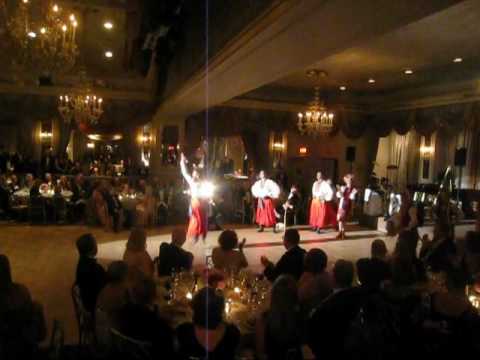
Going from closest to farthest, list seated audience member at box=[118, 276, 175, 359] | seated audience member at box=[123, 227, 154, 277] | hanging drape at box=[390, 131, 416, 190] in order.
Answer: seated audience member at box=[118, 276, 175, 359] → seated audience member at box=[123, 227, 154, 277] → hanging drape at box=[390, 131, 416, 190]

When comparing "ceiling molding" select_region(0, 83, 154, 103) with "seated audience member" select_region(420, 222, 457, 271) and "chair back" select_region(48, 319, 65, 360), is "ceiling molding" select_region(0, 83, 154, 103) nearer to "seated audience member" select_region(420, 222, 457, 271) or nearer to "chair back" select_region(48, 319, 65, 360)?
"seated audience member" select_region(420, 222, 457, 271)

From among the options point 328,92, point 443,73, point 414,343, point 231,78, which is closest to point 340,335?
point 414,343

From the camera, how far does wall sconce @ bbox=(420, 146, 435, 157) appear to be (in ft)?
44.9

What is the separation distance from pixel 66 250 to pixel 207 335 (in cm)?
616

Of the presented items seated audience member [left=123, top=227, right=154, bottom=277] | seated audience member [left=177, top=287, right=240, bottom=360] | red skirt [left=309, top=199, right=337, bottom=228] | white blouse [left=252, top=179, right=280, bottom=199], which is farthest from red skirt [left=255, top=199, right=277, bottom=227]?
seated audience member [left=177, top=287, right=240, bottom=360]

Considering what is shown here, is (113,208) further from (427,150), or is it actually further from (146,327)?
(427,150)

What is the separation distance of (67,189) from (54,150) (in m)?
2.81

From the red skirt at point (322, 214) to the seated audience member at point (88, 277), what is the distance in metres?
7.20

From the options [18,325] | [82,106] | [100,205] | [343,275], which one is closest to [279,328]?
[343,275]

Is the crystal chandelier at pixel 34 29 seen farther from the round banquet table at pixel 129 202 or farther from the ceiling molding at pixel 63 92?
the ceiling molding at pixel 63 92

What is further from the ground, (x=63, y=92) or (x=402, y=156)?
(x=63, y=92)

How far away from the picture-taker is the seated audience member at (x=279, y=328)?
2.66 m

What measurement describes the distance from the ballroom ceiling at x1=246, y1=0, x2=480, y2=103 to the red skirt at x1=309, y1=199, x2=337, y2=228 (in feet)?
9.98

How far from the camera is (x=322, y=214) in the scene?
402 inches
